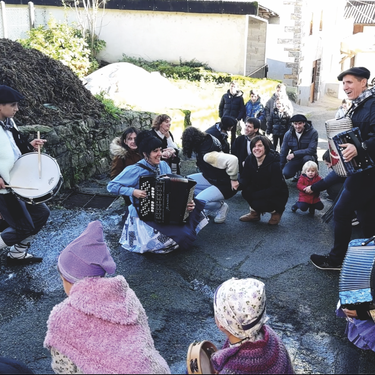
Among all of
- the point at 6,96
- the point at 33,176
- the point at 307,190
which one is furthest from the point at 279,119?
the point at 6,96

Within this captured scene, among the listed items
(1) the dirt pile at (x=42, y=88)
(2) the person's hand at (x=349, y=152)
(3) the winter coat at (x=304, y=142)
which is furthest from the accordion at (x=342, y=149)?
(1) the dirt pile at (x=42, y=88)

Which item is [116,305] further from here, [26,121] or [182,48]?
[182,48]

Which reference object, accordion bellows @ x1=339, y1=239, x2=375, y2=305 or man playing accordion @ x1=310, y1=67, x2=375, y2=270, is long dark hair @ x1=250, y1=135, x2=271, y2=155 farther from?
accordion bellows @ x1=339, y1=239, x2=375, y2=305

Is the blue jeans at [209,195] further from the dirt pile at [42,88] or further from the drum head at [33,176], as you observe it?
the dirt pile at [42,88]

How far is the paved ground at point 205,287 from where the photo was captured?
13.6 ft

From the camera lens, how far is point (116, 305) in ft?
9.06

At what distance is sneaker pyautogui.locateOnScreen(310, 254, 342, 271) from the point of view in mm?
5490

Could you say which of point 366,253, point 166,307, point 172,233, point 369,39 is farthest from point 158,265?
point 369,39

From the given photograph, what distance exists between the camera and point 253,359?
2.74 meters

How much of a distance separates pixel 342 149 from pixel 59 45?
1305 cm

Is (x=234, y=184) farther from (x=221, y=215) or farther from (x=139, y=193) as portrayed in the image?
(x=139, y=193)

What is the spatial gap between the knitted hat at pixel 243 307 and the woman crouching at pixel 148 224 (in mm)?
3083

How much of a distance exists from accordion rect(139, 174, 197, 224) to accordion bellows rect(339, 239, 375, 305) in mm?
2317

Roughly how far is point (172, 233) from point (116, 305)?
312 cm
